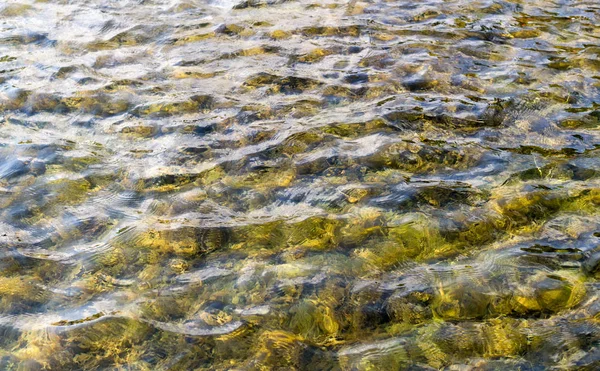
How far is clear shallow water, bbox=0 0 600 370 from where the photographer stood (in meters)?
3.16

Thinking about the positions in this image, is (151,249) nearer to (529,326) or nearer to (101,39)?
(529,326)

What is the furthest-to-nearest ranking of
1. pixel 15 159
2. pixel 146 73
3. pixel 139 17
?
pixel 139 17 → pixel 146 73 → pixel 15 159

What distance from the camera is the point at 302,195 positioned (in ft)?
14.1

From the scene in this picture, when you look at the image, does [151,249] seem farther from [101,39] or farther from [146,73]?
[101,39]

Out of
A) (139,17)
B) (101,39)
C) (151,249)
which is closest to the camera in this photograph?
(151,249)

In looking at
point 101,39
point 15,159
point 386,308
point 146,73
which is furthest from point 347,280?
point 101,39

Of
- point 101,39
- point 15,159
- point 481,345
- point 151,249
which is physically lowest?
point 481,345

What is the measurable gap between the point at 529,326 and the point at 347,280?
3.65 feet

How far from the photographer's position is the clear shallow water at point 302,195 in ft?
10.4

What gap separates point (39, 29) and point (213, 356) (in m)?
6.01

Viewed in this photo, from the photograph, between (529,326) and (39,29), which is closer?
(529,326)

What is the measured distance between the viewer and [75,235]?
3.94 metres

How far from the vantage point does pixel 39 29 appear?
724 centimetres

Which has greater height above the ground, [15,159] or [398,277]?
[15,159]
